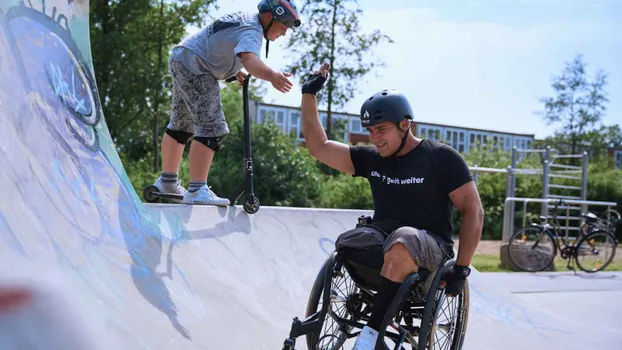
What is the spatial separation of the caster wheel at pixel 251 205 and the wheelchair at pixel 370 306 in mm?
1395

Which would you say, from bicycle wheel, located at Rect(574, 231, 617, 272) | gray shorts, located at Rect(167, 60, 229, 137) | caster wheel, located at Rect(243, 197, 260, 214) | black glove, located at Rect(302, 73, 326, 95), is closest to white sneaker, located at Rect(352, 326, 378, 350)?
black glove, located at Rect(302, 73, 326, 95)

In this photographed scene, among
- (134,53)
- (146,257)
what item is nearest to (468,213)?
(146,257)

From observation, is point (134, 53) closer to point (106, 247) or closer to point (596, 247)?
point (596, 247)

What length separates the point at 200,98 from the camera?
484 cm

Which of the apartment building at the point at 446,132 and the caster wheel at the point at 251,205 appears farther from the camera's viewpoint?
the apartment building at the point at 446,132

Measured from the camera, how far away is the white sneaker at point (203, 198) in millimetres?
4883

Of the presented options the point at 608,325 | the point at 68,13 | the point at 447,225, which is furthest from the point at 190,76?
the point at 608,325

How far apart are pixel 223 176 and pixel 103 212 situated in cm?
1062

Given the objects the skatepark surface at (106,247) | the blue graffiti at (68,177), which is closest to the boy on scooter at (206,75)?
the skatepark surface at (106,247)

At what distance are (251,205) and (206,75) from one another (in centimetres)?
102

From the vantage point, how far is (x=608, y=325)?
6141 mm

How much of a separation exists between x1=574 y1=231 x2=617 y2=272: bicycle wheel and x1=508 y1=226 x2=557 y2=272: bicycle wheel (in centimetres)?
63

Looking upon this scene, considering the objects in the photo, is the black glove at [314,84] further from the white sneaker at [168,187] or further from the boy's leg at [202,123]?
the white sneaker at [168,187]

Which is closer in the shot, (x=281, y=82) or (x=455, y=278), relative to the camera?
A: (x=455, y=278)
